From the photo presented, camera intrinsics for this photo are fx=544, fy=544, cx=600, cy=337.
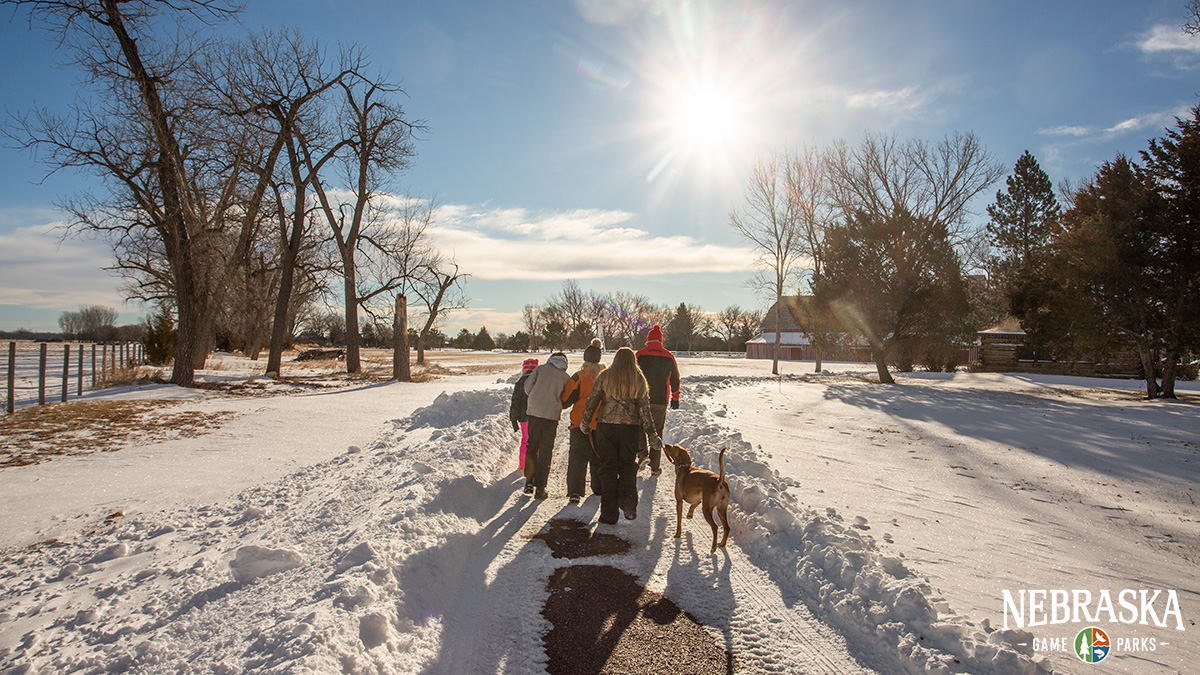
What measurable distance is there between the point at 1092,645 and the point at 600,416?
4148 millimetres

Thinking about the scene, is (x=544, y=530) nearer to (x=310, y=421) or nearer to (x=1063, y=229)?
(x=310, y=421)

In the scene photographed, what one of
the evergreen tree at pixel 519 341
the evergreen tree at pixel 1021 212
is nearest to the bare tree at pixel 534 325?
the evergreen tree at pixel 519 341

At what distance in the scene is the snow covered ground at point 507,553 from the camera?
3.27m

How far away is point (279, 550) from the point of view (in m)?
4.51

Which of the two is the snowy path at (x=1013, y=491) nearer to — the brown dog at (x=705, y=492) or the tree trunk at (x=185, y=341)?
the brown dog at (x=705, y=492)

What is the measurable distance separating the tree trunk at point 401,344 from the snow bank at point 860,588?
1866 cm

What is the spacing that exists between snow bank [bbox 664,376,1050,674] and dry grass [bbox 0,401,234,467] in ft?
31.1

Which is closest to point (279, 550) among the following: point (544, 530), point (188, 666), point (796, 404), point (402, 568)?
point (402, 568)

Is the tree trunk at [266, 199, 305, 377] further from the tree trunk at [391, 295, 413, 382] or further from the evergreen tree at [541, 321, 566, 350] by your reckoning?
the evergreen tree at [541, 321, 566, 350]

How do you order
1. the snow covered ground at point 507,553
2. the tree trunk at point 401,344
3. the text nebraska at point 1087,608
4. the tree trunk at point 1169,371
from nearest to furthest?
the snow covered ground at point 507,553 → the text nebraska at point 1087,608 → the tree trunk at point 1169,371 → the tree trunk at point 401,344

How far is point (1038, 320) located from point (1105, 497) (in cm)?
1947

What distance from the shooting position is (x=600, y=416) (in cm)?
597

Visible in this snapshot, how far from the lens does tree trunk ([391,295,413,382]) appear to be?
2262 cm

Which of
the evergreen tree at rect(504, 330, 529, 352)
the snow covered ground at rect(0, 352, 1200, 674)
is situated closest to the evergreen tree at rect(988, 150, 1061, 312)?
the snow covered ground at rect(0, 352, 1200, 674)
